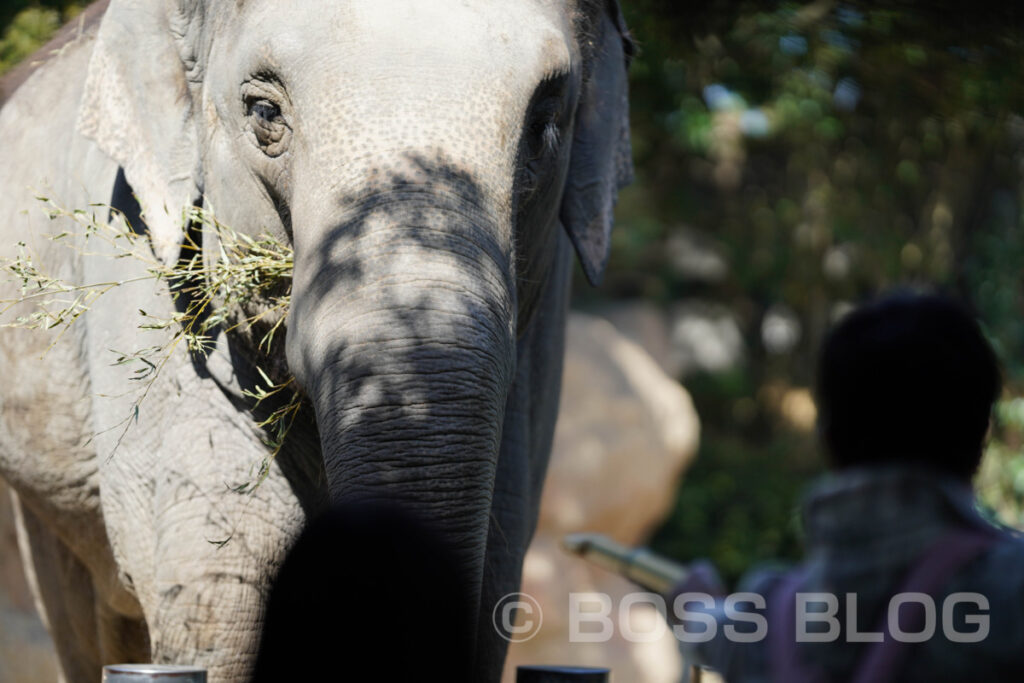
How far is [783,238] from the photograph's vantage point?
11430mm

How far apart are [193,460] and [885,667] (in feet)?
6.97

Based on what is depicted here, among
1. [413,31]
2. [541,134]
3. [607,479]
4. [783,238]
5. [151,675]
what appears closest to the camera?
[151,675]

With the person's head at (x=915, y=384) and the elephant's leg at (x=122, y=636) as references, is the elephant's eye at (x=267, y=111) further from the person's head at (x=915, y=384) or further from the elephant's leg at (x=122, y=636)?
the elephant's leg at (x=122, y=636)

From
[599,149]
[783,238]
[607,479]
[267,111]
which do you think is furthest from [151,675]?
[783,238]

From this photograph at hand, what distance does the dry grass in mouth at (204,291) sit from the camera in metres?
3.08

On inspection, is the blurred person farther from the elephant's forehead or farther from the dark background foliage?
the dark background foliage

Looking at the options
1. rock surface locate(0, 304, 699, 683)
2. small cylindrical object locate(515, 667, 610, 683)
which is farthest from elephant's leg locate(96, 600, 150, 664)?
rock surface locate(0, 304, 699, 683)

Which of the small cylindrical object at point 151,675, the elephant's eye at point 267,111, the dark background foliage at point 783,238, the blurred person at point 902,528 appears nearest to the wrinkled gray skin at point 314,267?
the elephant's eye at point 267,111

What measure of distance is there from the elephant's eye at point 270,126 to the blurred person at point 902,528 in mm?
1612

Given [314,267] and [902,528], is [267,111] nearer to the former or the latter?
[314,267]

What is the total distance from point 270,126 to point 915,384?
177cm

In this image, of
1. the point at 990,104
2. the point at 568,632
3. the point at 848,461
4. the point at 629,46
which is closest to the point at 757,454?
the point at 568,632

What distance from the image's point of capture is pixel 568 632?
9586mm

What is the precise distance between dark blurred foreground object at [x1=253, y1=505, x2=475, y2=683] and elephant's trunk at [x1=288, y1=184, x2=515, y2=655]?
3.40 ft
